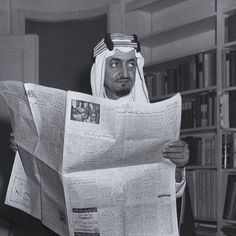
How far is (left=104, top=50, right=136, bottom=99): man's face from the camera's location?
2031 mm

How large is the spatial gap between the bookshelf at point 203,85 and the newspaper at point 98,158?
5.89 feet

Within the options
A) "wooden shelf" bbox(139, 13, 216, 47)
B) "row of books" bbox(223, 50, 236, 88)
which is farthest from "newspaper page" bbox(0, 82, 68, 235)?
"wooden shelf" bbox(139, 13, 216, 47)

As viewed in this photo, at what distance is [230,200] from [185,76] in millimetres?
960

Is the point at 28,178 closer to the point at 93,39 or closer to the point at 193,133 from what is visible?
the point at 193,133

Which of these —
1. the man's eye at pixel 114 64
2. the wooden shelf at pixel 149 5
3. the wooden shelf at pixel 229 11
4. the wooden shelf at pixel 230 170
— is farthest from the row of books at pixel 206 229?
the wooden shelf at pixel 149 5

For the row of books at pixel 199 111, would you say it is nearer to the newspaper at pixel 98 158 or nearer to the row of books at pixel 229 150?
the row of books at pixel 229 150

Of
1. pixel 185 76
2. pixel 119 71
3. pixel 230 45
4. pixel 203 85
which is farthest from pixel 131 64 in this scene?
pixel 185 76

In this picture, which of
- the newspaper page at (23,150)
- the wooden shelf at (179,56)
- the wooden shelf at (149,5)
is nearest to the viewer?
the newspaper page at (23,150)

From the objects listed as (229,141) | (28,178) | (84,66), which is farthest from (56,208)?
(84,66)

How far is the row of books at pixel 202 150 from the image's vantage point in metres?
3.36

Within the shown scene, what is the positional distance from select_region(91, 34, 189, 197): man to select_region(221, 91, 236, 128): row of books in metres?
1.21

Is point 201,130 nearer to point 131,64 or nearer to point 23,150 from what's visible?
point 131,64

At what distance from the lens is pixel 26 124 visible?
151 cm

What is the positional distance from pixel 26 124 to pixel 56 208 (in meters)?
0.27
